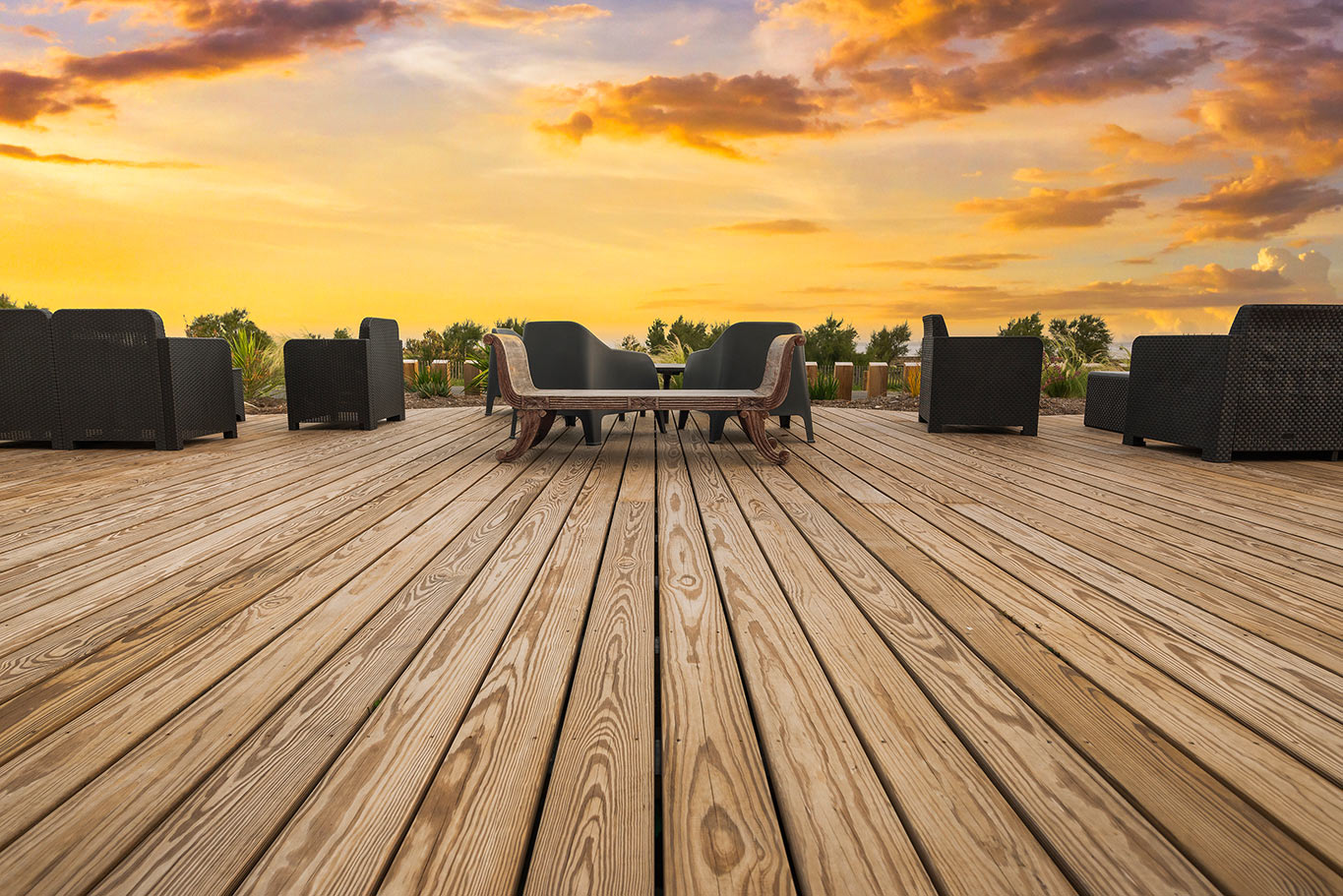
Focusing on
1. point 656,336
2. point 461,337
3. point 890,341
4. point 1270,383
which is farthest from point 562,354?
point 890,341

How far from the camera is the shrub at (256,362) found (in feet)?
22.5

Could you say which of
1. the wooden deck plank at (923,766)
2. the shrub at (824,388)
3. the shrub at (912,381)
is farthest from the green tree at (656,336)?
the wooden deck plank at (923,766)

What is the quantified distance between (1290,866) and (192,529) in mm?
2741

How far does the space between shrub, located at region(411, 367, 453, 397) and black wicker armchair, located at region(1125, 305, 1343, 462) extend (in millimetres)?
7200

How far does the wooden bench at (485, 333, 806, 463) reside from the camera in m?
3.45

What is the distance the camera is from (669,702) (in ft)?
3.50

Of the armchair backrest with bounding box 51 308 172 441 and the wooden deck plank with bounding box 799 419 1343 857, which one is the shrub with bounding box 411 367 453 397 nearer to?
the armchair backrest with bounding box 51 308 172 441

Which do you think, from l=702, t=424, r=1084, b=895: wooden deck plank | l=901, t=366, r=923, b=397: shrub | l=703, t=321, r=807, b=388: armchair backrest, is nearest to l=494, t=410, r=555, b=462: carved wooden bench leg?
l=703, t=321, r=807, b=388: armchair backrest

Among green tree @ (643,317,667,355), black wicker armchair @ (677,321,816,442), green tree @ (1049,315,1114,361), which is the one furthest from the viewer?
green tree @ (1049,315,1114,361)

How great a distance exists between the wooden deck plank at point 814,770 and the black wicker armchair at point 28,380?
15.3 feet

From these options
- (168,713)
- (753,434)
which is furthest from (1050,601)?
(753,434)

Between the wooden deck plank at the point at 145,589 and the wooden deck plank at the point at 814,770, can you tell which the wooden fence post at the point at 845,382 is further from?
the wooden deck plank at the point at 814,770

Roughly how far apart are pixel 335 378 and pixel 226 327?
6.71 m

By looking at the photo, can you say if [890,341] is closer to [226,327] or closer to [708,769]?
[226,327]
